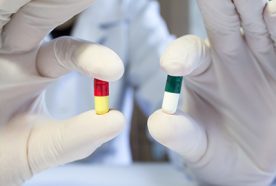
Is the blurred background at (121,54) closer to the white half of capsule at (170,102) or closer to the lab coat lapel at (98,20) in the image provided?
the lab coat lapel at (98,20)

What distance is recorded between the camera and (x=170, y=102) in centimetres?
44

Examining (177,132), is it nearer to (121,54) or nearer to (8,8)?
(8,8)

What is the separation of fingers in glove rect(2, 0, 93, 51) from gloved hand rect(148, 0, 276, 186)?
10 centimetres

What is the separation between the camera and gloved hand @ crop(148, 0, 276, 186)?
1.44 feet

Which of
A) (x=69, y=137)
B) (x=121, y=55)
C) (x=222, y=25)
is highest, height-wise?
(x=222, y=25)

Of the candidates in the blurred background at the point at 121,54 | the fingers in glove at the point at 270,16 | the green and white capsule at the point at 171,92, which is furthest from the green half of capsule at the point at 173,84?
the blurred background at the point at 121,54

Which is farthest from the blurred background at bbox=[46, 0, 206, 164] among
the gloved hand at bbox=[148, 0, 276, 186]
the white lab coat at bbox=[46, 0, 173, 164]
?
the gloved hand at bbox=[148, 0, 276, 186]

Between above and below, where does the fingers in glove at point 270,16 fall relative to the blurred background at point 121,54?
above

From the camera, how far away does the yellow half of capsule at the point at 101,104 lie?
1.44 ft

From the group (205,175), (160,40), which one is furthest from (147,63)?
(205,175)

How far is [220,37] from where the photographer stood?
0.47m

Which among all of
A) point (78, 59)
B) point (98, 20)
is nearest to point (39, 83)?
point (78, 59)

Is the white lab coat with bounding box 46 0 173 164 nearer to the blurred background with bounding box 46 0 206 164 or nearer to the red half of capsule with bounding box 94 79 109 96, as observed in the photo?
the blurred background with bounding box 46 0 206 164

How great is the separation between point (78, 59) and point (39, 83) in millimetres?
73
